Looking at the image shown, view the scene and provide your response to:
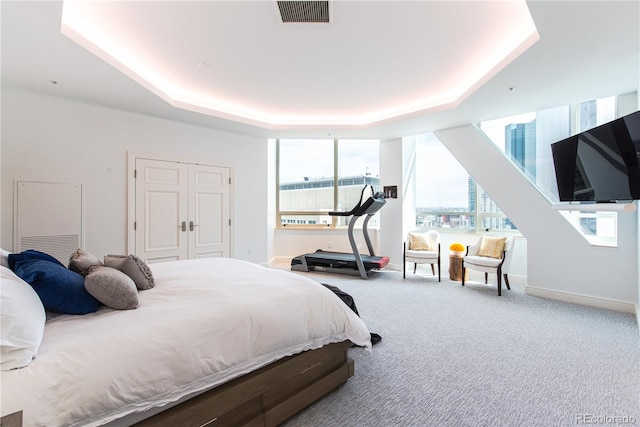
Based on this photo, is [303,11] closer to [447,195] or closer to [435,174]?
[435,174]

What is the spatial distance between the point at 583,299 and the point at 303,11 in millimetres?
4722

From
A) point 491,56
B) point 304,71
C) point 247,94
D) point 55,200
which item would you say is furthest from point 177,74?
point 491,56

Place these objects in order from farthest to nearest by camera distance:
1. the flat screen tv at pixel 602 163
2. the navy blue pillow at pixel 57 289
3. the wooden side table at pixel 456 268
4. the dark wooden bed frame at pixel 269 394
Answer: the wooden side table at pixel 456 268 < the flat screen tv at pixel 602 163 < the navy blue pillow at pixel 57 289 < the dark wooden bed frame at pixel 269 394

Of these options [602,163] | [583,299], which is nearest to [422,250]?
[583,299]

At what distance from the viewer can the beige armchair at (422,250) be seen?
506 cm

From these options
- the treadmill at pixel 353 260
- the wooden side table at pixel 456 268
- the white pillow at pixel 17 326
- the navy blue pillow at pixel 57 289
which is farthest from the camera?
the treadmill at pixel 353 260

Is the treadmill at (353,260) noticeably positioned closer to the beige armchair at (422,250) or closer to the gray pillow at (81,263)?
the beige armchair at (422,250)

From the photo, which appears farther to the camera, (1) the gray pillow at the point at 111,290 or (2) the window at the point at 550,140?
(2) the window at the point at 550,140

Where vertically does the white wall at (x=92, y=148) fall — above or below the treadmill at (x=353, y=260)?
above

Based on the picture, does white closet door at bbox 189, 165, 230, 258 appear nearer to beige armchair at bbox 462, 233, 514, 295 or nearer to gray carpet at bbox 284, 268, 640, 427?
gray carpet at bbox 284, 268, 640, 427

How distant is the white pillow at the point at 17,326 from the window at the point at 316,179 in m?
5.56

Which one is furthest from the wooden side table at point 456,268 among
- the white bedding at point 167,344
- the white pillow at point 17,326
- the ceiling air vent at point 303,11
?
the white pillow at point 17,326

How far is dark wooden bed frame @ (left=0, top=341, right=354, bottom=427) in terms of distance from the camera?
139 cm

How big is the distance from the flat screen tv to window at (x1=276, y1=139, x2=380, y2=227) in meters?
3.79
